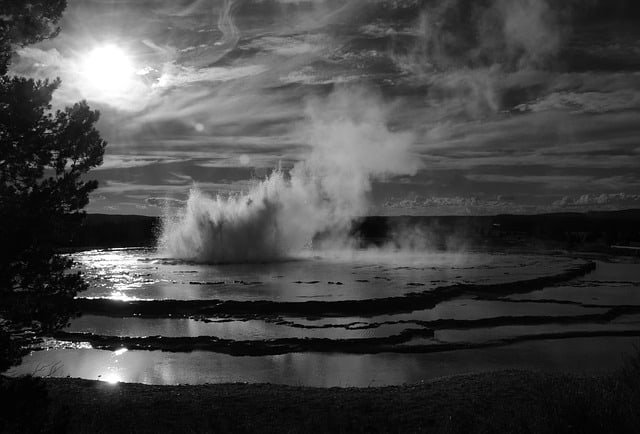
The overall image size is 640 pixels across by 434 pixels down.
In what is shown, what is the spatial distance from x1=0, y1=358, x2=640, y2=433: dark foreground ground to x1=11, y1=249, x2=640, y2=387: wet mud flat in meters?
1.99

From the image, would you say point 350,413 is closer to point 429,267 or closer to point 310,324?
point 310,324

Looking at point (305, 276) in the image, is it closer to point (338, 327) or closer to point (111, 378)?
point (338, 327)

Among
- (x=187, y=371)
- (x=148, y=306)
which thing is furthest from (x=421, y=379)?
(x=148, y=306)

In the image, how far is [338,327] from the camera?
2091 centimetres

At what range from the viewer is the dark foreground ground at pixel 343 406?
796 cm

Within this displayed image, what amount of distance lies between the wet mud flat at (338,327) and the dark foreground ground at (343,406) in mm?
1988

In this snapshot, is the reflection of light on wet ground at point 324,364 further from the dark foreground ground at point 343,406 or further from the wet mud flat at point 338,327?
the dark foreground ground at point 343,406

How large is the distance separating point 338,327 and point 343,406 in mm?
10186

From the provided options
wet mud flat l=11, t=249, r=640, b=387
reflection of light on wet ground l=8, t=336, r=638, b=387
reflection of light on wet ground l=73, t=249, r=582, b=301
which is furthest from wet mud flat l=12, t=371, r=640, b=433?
reflection of light on wet ground l=73, t=249, r=582, b=301

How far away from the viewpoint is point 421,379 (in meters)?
14.5

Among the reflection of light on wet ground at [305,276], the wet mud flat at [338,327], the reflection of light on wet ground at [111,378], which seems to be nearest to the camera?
the reflection of light on wet ground at [111,378]

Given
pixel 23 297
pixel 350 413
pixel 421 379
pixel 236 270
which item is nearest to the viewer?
pixel 23 297

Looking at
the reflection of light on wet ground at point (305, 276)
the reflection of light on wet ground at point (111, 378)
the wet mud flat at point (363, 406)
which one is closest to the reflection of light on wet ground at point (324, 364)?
the reflection of light on wet ground at point (111, 378)

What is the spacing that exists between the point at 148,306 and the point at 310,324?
25.4ft
